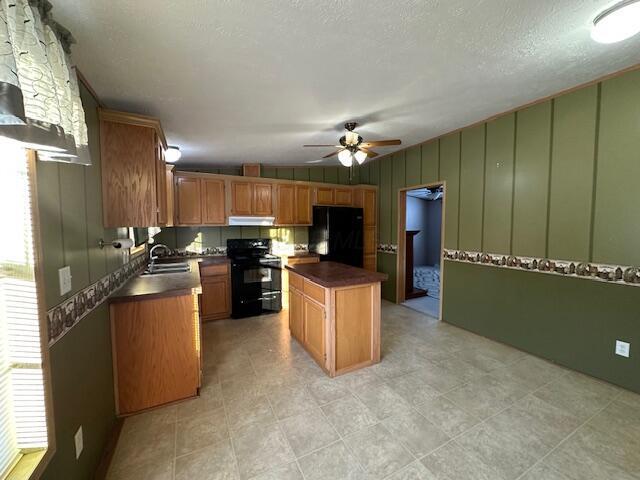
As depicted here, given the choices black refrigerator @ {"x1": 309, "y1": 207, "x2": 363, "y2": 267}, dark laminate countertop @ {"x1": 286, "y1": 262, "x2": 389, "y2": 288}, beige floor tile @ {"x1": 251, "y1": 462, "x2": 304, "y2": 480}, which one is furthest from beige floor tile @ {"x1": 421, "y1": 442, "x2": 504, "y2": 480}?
black refrigerator @ {"x1": 309, "y1": 207, "x2": 363, "y2": 267}

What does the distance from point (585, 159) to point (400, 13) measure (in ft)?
7.45

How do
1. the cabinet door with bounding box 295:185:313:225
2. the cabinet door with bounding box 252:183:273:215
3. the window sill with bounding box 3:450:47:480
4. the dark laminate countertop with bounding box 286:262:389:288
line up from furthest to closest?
the cabinet door with bounding box 295:185:313:225, the cabinet door with bounding box 252:183:273:215, the dark laminate countertop with bounding box 286:262:389:288, the window sill with bounding box 3:450:47:480

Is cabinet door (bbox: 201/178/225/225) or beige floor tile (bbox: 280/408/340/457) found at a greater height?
cabinet door (bbox: 201/178/225/225)

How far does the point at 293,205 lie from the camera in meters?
4.57

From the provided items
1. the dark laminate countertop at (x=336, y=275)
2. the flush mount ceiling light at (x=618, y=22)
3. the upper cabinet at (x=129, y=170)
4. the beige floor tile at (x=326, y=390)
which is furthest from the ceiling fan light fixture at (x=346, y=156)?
the beige floor tile at (x=326, y=390)

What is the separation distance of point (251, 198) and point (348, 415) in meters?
3.38

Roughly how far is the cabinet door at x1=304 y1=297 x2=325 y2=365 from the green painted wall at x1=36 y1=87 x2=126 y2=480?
1.64m

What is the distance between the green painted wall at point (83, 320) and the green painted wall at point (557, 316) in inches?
149

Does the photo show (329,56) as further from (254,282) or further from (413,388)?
(254,282)

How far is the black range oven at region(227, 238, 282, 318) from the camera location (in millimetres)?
3889

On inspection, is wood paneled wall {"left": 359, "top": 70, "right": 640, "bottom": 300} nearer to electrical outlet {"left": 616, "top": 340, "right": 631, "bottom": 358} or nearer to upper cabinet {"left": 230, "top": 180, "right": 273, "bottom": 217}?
electrical outlet {"left": 616, "top": 340, "right": 631, "bottom": 358}

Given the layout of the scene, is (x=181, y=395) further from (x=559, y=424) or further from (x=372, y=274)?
(x=559, y=424)

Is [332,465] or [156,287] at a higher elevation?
[156,287]

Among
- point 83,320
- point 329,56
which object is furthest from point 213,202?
point 329,56
